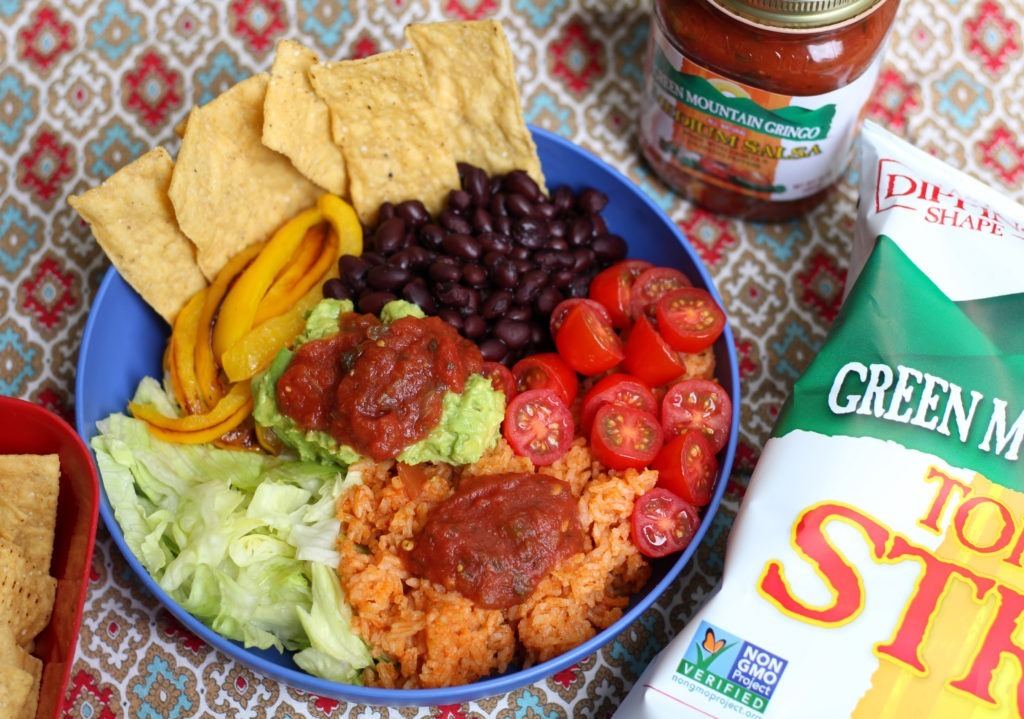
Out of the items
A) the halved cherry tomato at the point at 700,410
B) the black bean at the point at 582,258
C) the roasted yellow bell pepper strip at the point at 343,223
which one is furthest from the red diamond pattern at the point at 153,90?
the halved cherry tomato at the point at 700,410

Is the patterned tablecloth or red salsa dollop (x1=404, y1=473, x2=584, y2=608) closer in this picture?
red salsa dollop (x1=404, y1=473, x2=584, y2=608)

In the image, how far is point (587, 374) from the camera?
2.37 metres

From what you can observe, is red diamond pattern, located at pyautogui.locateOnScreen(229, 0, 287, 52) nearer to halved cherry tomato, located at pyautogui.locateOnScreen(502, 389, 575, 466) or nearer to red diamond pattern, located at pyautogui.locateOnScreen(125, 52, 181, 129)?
red diamond pattern, located at pyautogui.locateOnScreen(125, 52, 181, 129)

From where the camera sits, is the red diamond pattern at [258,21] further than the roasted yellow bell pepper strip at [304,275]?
Yes

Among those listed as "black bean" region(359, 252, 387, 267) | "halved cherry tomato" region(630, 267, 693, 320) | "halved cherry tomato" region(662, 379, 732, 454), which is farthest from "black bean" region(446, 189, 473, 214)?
"halved cherry tomato" region(662, 379, 732, 454)

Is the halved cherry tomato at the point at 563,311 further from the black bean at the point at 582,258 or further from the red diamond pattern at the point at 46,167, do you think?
the red diamond pattern at the point at 46,167

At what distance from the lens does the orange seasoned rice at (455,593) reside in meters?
2.08

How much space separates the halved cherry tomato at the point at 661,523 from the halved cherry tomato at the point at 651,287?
1.52ft

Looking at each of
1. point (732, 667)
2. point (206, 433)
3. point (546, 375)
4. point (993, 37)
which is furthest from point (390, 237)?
point (993, 37)

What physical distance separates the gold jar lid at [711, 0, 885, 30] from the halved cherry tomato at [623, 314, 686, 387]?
2.20ft

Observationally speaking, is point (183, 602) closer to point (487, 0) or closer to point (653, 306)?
point (653, 306)

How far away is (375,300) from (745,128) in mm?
934

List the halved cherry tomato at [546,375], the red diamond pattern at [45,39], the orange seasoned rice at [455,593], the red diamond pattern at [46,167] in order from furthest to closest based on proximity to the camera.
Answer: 1. the red diamond pattern at [45,39]
2. the red diamond pattern at [46,167]
3. the halved cherry tomato at [546,375]
4. the orange seasoned rice at [455,593]

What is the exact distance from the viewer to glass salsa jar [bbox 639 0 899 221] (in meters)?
2.22
